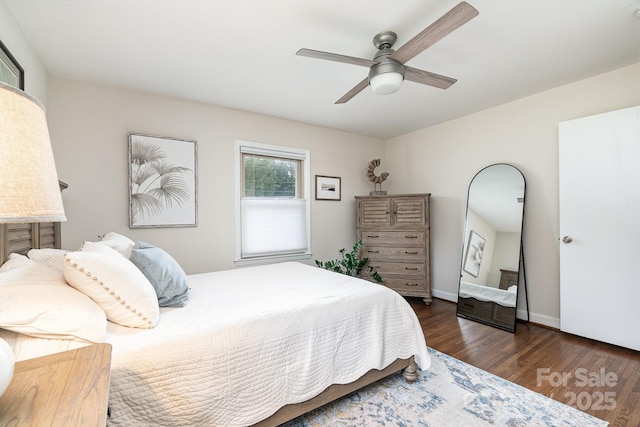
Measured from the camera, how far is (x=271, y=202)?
3545mm

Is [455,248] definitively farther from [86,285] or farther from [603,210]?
[86,285]

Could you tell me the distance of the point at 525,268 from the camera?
10.00ft

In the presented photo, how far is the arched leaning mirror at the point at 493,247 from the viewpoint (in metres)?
2.97

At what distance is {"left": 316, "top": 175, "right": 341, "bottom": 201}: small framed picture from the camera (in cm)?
389

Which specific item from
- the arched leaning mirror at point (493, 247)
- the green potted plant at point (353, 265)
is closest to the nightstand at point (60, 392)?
the green potted plant at point (353, 265)

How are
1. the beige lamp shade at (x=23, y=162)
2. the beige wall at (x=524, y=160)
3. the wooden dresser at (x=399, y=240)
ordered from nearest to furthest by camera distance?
the beige lamp shade at (x=23, y=162) < the beige wall at (x=524, y=160) < the wooden dresser at (x=399, y=240)

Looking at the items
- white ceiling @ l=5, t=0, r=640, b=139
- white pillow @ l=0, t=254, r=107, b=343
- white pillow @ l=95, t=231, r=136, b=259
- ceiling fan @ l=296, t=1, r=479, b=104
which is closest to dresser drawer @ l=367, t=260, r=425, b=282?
white ceiling @ l=5, t=0, r=640, b=139

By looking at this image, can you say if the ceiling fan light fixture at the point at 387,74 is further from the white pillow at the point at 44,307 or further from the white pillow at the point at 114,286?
the white pillow at the point at 44,307

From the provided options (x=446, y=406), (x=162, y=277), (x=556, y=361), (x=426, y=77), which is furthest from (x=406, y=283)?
(x=162, y=277)

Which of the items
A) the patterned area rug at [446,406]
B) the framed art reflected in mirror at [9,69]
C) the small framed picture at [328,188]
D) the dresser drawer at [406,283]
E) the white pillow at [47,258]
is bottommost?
the patterned area rug at [446,406]


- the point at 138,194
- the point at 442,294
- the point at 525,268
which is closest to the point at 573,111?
the point at 525,268

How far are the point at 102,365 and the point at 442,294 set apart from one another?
3.89 m

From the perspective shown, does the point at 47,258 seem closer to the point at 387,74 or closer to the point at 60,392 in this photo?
the point at 60,392

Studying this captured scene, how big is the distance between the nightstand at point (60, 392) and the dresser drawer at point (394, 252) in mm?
3330
